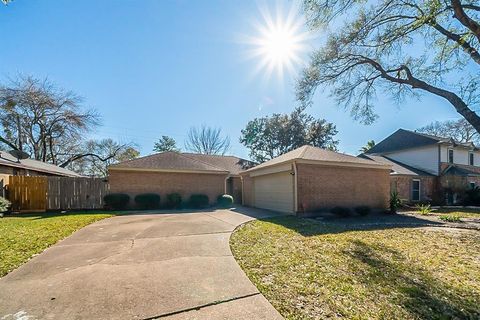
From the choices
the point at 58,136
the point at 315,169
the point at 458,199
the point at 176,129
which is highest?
the point at 176,129

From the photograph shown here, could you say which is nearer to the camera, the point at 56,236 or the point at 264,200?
the point at 56,236

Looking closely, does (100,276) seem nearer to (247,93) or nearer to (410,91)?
(247,93)

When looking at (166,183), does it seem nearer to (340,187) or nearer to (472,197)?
(340,187)

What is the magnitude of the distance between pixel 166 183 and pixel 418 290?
14.3 meters

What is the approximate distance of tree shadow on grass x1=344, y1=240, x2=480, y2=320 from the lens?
3164 millimetres

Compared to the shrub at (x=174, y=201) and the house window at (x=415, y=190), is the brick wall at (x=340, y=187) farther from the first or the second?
the house window at (x=415, y=190)

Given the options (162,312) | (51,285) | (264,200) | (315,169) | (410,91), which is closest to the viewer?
(162,312)

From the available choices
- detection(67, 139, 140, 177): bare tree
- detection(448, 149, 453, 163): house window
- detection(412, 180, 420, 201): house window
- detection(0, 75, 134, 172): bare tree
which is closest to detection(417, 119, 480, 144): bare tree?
detection(448, 149, 453, 163): house window

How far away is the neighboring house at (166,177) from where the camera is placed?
1478cm

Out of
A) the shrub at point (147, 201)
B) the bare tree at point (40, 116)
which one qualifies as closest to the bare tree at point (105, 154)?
the bare tree at point (40, 116)

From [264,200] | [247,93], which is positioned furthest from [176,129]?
[264,200]

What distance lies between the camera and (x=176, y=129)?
113ft

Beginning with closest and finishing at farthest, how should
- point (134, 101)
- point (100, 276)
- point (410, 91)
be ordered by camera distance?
point (100, 276)
point (410, 91)
point (134, 101)

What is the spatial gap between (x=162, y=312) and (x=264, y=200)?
490 inches
